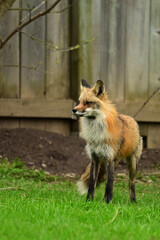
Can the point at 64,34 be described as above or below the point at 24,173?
above

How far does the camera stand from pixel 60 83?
7.95 m

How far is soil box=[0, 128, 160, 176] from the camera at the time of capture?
23.5 feet

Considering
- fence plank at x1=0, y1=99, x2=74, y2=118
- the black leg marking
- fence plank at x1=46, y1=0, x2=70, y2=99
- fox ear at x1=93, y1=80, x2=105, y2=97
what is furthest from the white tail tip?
fence plank at x1=46, y1=0, x2=70, y2=99

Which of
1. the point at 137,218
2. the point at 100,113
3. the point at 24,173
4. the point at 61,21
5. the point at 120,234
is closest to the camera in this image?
the point at 120,234

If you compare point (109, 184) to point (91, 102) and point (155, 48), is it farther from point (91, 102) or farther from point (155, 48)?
point (155, 48)

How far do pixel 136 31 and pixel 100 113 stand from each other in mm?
3808

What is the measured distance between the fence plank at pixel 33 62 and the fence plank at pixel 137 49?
167 centimetres

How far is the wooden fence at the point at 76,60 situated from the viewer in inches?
310

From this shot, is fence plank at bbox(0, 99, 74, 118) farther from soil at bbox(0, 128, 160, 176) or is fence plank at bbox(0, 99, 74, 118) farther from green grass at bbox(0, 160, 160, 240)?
green grass at bbox(0, 160, 160, 240)


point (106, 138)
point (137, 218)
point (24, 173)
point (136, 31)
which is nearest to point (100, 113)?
point (106, 138)

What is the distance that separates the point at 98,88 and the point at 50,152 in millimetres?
2938

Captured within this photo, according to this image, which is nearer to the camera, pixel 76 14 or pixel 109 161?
pixel 109 161

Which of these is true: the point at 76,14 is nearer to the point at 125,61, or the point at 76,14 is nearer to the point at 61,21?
the point at 61,21

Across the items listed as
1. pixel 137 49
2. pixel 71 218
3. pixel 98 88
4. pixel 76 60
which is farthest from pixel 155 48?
pixel 71 218
